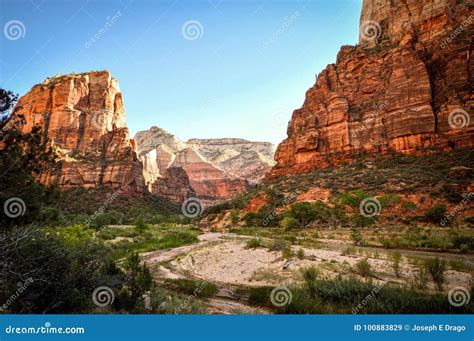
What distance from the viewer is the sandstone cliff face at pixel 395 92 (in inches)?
1929

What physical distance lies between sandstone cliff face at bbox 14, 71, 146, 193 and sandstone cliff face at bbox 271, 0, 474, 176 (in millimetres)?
49416

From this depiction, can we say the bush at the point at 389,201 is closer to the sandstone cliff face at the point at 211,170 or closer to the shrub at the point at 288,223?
the shrub at the point at 288,223

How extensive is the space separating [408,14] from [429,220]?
6003 cm

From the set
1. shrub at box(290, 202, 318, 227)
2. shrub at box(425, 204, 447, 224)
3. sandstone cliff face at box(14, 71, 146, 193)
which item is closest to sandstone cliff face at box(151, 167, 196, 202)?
sandstone cliff face at box(14, 71, 146, 193)

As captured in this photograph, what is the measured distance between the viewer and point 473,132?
4388 cm

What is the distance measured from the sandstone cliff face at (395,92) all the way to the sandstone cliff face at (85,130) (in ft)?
162

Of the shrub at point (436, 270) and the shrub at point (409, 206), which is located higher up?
the shrub at point (409, 206)

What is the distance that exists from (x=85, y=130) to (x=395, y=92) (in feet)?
299

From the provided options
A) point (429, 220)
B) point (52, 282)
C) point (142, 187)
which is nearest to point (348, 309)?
point (52, 282)

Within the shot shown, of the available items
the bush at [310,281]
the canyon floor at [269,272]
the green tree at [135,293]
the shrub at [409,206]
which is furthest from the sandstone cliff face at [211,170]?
the green tree at [135,293]

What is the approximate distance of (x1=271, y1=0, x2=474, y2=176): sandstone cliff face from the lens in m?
49.0

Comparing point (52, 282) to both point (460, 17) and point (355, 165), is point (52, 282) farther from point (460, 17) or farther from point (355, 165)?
point (460, 17)

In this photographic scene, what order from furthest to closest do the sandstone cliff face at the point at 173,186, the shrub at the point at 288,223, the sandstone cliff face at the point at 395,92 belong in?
the sandstone cliff face at the point at 173,186, the sandstone cliff face at the point at 395,92, the shrub at the point at 288,223
